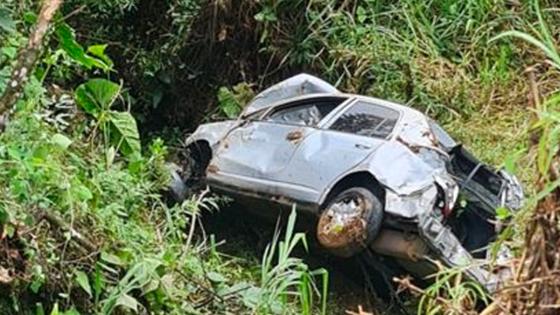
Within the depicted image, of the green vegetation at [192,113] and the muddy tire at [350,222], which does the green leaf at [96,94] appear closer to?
the green vegetation at [192,113]

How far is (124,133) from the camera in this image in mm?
5332

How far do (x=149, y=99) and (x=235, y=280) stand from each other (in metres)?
3.53

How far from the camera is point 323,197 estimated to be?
20.0 ft

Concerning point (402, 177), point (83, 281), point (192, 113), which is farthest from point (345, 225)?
point (192, 113)

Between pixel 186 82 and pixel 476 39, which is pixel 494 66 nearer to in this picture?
pixel 476 39

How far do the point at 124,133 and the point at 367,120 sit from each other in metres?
1.92

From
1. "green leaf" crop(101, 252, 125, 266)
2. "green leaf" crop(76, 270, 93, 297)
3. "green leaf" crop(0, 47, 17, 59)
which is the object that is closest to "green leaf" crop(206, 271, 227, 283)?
"green leaf" crop(101, 252, 125, 266)

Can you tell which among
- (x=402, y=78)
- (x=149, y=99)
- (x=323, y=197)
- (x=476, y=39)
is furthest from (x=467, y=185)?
(x=149, y=99)

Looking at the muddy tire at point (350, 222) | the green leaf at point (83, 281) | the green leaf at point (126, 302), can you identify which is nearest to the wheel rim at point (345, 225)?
the muddy tire at point (350, 222)

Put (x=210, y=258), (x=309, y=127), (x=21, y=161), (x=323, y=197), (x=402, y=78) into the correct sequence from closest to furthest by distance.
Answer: (x=21, y=161) < (x=210, y=258) < (x=323, y=197) < (x=309, y=127) < (x=402, y=78)

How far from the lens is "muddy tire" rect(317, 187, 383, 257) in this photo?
5848 millimetres

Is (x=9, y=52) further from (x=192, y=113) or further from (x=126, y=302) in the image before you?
(x=192, y=113)

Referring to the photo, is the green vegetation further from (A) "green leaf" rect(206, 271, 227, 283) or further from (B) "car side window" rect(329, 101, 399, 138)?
(B) "car side window" rect(329, 101, 399, 138)

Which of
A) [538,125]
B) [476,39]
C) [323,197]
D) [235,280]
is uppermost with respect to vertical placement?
[538,125]
